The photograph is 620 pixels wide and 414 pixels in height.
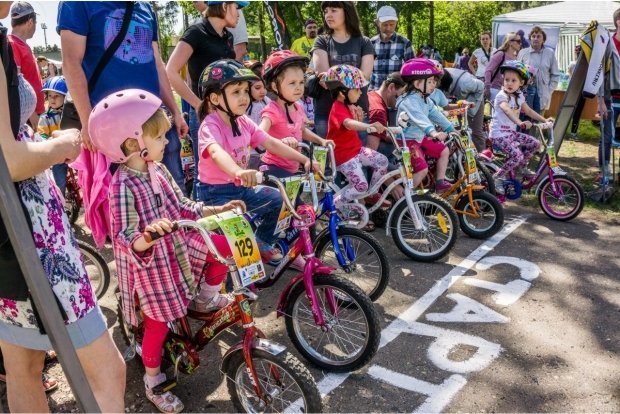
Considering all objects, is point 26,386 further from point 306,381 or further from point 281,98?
point 281,98

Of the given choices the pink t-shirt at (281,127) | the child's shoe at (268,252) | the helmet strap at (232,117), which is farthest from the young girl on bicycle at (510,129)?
the helmet strap at (232,117)

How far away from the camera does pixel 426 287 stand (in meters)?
4.32

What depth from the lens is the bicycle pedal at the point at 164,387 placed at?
9.29 feet

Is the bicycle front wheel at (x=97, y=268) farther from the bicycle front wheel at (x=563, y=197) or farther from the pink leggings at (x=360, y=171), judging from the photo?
the bicycle front wheel at (x=563, y=197)

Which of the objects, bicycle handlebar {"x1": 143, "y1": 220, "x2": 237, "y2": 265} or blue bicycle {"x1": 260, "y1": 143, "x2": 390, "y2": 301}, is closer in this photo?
bicycle handlebar {"x1": 143, "y1": 220, "x2": 237, "y2": 265}

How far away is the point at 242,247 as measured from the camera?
2.37m

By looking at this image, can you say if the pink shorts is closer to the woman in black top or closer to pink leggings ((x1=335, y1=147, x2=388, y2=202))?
pink leggings ((x1=335, y1=147, x2=388, y2=202))

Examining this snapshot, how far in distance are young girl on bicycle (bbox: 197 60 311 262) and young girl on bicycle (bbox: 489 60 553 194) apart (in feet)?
11.5

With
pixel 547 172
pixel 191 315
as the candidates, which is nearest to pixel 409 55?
pixel 547 172

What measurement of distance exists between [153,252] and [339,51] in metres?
3.59

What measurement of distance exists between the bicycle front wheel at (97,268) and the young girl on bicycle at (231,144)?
38.6 inches

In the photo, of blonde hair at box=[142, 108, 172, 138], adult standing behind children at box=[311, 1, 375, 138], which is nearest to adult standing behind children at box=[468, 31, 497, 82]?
adult standing behind children at box=[311, 1, 375, 138]

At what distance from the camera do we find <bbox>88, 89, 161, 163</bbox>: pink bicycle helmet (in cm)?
235

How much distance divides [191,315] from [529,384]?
190cm
